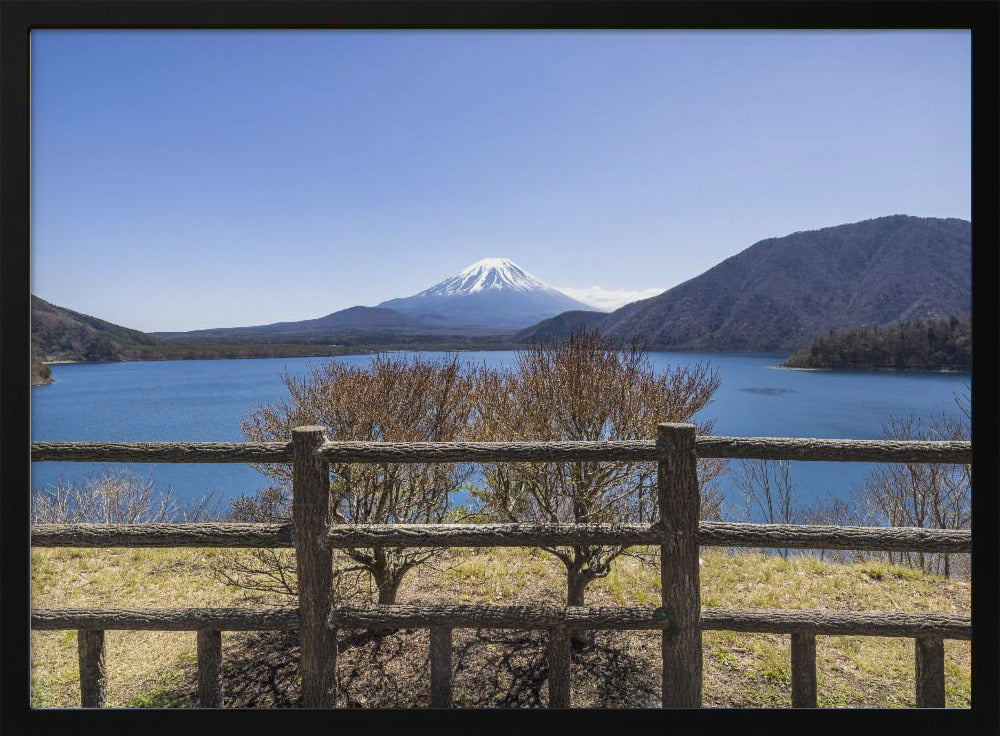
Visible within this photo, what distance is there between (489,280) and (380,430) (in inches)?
81.2

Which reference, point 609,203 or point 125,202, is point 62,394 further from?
point 609,203

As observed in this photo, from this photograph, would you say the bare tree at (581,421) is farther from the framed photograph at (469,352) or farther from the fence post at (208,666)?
the fence post at (208,666)

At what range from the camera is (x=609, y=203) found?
130 inches

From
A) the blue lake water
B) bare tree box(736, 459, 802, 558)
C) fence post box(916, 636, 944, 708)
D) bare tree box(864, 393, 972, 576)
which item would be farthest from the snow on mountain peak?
bare tree box(736, 459, 802, 558)

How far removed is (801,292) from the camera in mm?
6684

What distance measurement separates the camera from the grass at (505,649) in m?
2.62

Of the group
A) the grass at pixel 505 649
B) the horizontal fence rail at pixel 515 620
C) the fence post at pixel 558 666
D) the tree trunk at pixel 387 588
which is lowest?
the grass at pixel 505 649

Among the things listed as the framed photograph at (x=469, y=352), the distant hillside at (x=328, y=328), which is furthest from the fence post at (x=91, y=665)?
the distant hillside at (x=328, y=328)

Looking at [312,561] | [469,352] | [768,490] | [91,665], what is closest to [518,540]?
[312,561]

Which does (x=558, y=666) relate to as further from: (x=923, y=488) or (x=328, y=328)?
(x=923, y=488)

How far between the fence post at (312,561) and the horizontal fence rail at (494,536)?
0.06m

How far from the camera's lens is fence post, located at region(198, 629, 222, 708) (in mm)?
1895

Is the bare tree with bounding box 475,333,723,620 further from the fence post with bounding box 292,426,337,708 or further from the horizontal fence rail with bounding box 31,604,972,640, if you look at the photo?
the fence post with bounding box 292,426,337,708

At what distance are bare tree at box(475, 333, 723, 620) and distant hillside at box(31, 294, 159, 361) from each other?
8.68 feet
